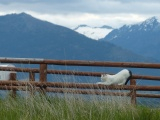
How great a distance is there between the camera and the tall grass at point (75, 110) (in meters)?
6.31

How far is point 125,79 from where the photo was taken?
9.88 metres

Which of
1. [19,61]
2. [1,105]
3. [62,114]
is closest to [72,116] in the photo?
[62,114]

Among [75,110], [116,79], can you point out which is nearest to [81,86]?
[116,79]

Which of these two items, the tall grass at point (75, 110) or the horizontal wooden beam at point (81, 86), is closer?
the tall grass at point (75, 110)

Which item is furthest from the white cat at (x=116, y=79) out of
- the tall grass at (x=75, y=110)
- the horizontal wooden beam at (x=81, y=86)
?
the tall grass at (x=75, y=110)

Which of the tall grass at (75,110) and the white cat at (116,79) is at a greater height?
the white cat at (116,79)

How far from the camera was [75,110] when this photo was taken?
656cm

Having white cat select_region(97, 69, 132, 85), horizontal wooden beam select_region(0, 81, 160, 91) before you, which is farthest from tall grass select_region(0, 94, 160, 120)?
white cat select_region(97, 69, 132, 85)

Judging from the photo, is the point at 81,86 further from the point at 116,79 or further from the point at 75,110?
the point at 75,110

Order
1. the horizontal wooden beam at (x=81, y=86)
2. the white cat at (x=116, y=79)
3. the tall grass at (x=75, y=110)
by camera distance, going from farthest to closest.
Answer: the white cat at (x=116, y=79) → the horizontal wooden beam at (x=81, y=86) → the tall grass at (x=75, y=110)

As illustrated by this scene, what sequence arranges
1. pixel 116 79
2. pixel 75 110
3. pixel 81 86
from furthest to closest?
pixel 116 79 < pixel 81 86 < pixel 75 110

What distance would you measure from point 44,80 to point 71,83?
45 centimetres

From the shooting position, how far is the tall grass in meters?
6.31

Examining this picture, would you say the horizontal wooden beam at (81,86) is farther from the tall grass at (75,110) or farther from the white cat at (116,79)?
the tall grass at (75,110)
